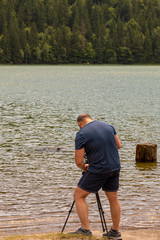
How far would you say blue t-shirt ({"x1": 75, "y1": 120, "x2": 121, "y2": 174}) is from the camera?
7973 mm

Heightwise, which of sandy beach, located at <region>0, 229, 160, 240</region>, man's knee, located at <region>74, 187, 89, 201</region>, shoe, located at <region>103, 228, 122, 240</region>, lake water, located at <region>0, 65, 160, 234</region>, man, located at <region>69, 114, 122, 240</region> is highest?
man, located at <region>69, 114, 122, 240</region>

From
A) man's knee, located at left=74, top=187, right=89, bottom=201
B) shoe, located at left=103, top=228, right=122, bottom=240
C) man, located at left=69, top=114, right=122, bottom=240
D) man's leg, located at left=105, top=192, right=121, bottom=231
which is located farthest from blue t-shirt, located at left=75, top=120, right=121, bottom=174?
shoe, located at left=103, top=228, right=122, bottom=240

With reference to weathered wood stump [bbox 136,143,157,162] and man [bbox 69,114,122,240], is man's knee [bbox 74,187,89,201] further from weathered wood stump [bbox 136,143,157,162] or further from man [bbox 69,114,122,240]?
weathered wood stump [bbox 136,143,157,162]

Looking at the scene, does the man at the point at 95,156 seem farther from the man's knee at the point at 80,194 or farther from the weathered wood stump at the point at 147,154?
the weathered wood stump at the point at 147,154

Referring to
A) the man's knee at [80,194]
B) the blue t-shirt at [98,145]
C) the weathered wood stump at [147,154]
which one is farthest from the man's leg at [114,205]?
the weathered wood stump at [147,154]

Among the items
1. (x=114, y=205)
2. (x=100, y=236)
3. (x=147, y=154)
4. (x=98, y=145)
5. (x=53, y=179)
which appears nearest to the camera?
(x=98, y=145)

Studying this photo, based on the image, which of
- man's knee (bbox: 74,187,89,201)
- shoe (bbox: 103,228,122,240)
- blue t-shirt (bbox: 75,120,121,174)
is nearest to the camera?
blue t-shirt (bbox: 75,120,121,174)

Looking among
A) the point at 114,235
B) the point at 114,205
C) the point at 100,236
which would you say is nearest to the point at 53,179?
the point at 100,236

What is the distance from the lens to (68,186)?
45.4 ft

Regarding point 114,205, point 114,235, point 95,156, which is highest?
point 95,156

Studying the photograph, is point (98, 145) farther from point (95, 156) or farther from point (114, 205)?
point (114, 205)

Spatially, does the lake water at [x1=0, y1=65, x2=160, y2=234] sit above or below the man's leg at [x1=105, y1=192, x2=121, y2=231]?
below

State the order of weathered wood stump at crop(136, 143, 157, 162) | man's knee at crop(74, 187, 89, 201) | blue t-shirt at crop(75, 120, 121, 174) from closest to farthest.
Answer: blue t-shirt at crop(75, 120, 121, 174) < man's knee at crop(74, 187, 89, 201) < weathered wood stump at crop(136, 143, 157, 162)

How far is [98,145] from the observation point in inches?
315
